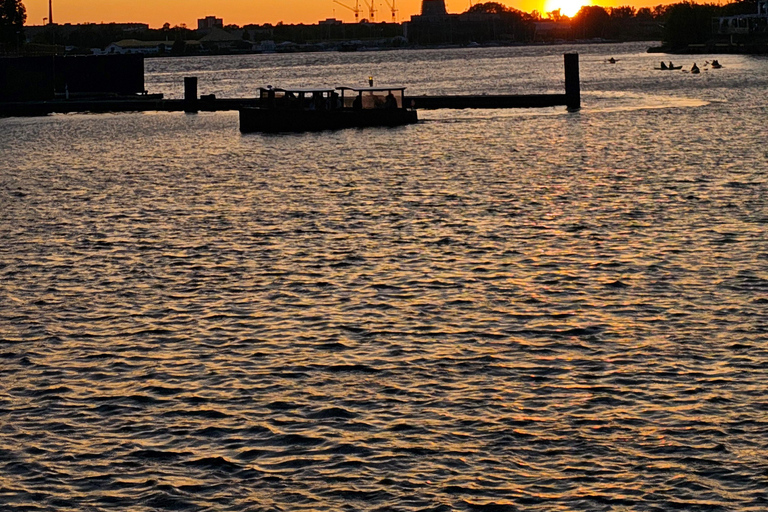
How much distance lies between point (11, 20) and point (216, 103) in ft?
336

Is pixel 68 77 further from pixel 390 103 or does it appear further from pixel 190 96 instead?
pixel 390 103

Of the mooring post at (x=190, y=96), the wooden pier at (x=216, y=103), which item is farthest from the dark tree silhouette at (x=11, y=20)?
the mooring post at (x=190, y=96)

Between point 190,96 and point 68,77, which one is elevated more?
point 68,77

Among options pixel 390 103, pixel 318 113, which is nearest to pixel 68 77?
pixel 390 103

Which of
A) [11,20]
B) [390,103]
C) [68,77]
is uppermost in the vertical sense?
[11,20]

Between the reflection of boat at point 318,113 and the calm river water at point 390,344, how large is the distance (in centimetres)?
2790

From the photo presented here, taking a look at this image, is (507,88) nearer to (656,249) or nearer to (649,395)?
(656,249)

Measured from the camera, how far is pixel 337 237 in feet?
110

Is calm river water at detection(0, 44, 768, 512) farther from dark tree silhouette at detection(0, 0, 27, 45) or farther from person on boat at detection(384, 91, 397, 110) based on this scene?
dark tree silhouette at detection(0, 0, 27, 45)

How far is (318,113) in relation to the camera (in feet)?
248

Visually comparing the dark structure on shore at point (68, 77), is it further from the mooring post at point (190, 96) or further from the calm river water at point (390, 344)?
the calm river water at point (390, 344)

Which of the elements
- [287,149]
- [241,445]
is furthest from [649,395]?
[287,149]

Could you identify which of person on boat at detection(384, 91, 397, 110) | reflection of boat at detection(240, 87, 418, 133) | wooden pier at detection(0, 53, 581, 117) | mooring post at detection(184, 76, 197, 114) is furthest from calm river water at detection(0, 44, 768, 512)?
mooring post at detection(184, 76, 197, 114)

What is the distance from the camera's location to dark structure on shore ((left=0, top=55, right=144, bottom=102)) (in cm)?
10300
